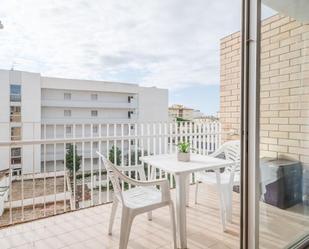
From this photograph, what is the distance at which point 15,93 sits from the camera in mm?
11078

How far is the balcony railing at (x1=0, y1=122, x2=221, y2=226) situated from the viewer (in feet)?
9.16

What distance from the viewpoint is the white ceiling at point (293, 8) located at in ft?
5.33

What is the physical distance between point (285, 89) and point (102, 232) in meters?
1.98

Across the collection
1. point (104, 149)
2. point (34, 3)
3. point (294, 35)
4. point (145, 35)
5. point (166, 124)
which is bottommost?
point (104, 149)

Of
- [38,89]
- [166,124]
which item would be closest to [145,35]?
[166,124]

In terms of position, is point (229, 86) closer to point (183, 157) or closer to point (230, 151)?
point (230, 151)

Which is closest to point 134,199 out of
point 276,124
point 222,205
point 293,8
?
point 222,205

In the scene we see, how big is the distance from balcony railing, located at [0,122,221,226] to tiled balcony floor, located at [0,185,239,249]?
0.27 meters

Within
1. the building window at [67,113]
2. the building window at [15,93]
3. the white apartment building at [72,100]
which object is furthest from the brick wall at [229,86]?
the building window at [67,113]

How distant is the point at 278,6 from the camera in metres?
1.65

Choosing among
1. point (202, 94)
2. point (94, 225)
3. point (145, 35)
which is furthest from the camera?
point (202, 94)

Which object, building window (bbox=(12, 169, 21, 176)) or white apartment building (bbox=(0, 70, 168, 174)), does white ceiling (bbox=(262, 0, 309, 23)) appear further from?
white apartment building (bbox=(0, 70, 168, 174))

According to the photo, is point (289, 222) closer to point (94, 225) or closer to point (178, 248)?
point (178, 248)

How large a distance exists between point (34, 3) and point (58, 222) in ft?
8.12
